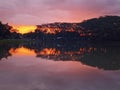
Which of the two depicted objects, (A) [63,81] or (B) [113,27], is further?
(B) [113,27]

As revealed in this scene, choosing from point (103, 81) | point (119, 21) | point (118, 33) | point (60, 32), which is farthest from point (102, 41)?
point (103, 81)

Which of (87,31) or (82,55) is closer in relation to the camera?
(82,55)

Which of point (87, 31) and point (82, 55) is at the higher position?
point (87, 31)

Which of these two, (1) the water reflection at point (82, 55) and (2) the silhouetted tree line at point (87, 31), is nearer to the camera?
(1) the water reflection at point (82, 55)

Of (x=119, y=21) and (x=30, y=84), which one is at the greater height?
(x=119, y=21)

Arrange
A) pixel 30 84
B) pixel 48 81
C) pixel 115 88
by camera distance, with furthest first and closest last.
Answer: pixel 48 81 → pixel 30 84 → pixel 115 88

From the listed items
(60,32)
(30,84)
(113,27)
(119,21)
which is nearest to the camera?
(30,84)

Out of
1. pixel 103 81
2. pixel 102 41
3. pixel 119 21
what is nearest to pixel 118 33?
pixel 102 41

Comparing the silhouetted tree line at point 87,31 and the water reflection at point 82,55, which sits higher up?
the silhouetted tree line at point 87,31

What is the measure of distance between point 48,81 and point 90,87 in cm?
195

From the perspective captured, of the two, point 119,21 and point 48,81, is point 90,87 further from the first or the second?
point 119,21

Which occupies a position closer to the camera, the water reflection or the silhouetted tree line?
the water reflection

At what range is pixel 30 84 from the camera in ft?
32.0

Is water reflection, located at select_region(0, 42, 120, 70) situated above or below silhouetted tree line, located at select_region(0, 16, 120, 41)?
below
